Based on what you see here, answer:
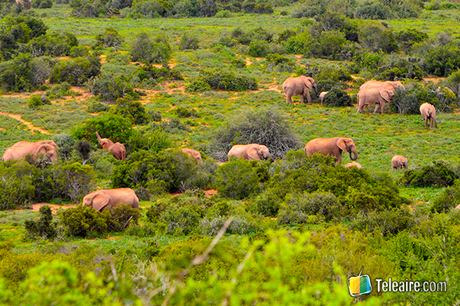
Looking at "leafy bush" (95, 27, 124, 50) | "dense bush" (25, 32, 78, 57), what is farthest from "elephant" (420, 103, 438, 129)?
"dense bush" (25, 32, 78, 57)

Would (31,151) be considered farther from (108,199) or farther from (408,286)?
(408,286)

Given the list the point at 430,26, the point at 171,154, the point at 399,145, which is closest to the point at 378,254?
the point at 171,154

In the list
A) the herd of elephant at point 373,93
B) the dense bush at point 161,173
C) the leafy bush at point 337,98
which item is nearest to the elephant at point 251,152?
the dense bush at point 161,173

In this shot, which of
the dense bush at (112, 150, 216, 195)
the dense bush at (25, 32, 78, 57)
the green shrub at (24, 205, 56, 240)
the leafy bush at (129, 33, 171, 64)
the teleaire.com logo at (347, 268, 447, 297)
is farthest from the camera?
the dense bush at (25, 32, 78, 57)

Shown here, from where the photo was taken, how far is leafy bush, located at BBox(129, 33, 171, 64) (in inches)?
1436

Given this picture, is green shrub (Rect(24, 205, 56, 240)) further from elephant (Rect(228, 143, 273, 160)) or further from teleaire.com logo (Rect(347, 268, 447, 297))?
elephant (Rect(228, 143, 273, 160))

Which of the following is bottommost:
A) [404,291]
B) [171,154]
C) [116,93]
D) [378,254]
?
[116,93]

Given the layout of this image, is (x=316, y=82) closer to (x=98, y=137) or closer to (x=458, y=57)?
(x=458, y=57)

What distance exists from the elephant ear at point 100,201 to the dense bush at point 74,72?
71.0 ft

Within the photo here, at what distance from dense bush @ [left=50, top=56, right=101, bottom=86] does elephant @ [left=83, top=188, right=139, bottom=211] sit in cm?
2142

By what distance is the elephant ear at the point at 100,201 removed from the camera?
11.5 metres

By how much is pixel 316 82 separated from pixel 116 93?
466 inches

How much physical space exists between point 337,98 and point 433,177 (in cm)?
1382

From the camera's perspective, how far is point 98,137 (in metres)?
19.9
